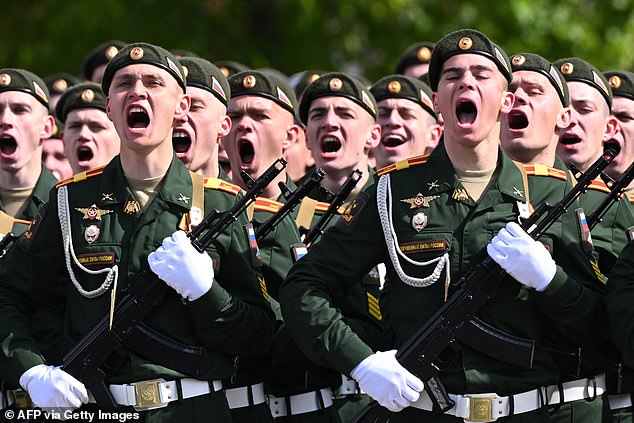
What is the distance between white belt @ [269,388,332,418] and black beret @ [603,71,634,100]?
320cm

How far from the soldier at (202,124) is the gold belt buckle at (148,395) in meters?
1.98

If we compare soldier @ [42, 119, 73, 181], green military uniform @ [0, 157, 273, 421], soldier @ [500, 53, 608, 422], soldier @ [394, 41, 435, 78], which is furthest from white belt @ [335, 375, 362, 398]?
soldier @ [394, 41, 435, 78]

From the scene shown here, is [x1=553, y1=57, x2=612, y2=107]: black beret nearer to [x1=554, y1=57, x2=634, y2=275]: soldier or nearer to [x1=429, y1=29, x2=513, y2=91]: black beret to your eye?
[x1=554, y1=57, x2=634, y2=275]: soldier

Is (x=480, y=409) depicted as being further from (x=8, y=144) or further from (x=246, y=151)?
(x=8, y=144)

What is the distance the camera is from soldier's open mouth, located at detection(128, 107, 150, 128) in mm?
7477

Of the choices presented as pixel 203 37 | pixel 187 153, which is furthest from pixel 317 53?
pixel 187 153

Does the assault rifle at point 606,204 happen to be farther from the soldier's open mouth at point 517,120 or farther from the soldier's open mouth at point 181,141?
the soldier's open mouth at point 181,141

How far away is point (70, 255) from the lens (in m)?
7.36

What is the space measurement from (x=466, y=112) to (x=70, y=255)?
6.78 ft

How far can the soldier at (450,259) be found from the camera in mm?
6926

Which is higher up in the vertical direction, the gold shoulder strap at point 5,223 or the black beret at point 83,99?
the black beret at point 83,99

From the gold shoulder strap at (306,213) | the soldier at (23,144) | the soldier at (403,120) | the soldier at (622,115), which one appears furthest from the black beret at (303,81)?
the gold shoulder strap at (306,213)

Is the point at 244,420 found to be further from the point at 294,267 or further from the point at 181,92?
the point at 181,92

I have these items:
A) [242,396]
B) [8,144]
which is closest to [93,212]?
[242,396]
